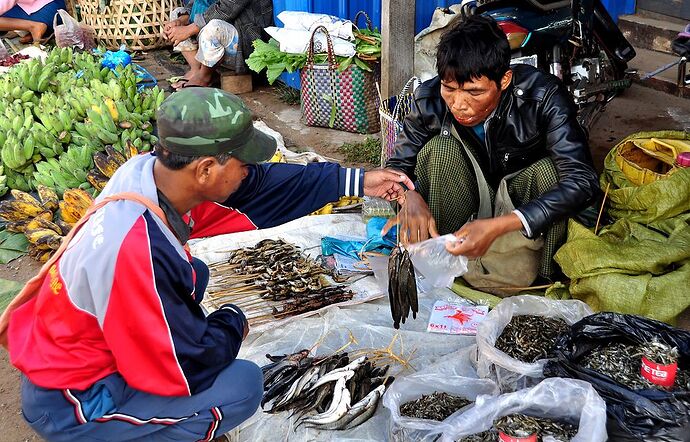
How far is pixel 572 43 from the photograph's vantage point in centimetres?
433

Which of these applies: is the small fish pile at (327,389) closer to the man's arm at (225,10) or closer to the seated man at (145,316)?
the seated man at (145,316)

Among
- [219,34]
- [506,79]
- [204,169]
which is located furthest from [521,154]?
[219,34]

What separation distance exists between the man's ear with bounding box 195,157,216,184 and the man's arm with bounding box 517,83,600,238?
4.60 ft

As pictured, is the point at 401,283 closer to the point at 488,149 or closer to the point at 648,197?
the point at 488,149

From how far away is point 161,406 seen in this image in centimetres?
214

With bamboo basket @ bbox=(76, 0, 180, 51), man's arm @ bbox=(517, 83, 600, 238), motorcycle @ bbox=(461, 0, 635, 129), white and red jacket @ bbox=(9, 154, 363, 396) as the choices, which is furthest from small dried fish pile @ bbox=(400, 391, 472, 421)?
bamboo basket @ bbox=(76, 0, 180, 51)

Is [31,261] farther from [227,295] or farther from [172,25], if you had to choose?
[172,25]

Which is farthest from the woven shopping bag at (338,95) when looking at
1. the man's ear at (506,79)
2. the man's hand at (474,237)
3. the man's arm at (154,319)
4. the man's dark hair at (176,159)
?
the man's arm at (154,319)

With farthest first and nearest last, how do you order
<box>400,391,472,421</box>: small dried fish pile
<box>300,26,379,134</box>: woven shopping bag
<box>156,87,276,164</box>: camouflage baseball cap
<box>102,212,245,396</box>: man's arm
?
<box>300,26,379,134</box>: woven shopping bag, <box>400,391,472,421</box>: small dried fish pile, <box>156,87,276,164</box>: camouflage baseball cap, <box>102,212,245,396</box>: man's arm

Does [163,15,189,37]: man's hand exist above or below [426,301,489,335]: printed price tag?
above

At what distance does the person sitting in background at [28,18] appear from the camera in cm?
866

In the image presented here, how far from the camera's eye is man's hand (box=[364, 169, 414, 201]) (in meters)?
Result: 2.94

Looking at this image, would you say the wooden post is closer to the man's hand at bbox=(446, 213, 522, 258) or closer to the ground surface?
the ground surface

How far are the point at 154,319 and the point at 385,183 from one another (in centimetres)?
131
